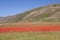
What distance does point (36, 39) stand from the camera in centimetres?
1555

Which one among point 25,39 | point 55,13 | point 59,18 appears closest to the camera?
point 25,39

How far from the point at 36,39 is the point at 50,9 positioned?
106 metres

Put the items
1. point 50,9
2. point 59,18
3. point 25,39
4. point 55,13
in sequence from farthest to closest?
point 50,9
point 55,13
point 59,18
point 25,39

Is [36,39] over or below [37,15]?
below

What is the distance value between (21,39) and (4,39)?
1.44m

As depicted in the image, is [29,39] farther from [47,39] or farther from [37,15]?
[37,15]

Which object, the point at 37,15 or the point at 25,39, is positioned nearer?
the point at 25,39

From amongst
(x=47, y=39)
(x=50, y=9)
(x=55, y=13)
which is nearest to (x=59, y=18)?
(x=55, y=13)

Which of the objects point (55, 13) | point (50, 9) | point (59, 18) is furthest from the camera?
point (50, 9)

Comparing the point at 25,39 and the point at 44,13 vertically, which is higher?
the point at 44,13

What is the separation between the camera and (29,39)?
51.2 feet

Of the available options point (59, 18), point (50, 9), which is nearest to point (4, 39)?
point (59, 18)

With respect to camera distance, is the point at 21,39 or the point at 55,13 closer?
the point at 21,39

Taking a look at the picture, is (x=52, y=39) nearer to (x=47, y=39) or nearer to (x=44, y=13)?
(x=47, y=39)
